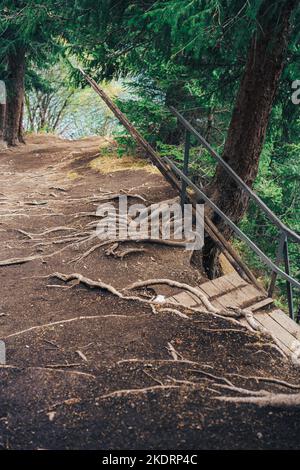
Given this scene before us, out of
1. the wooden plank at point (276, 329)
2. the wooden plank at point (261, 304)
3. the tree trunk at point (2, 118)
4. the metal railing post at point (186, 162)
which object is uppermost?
the tree trunk at point (2, 118)

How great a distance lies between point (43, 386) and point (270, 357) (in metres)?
1.89

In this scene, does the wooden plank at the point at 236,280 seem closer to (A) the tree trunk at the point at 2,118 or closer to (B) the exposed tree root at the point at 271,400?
(B) the exposed tree root at the point at 271,400

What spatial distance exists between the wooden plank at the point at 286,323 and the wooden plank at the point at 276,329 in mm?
42

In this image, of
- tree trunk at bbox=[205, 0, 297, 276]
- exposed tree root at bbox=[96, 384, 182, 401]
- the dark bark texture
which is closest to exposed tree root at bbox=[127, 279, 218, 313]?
exposed tree root at bbox=[96, 384, 182, 401]

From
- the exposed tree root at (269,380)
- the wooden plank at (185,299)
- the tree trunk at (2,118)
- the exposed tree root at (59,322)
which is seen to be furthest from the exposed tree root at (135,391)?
the tree trunk at (2,118)

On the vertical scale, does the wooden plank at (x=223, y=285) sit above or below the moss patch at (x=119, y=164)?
below

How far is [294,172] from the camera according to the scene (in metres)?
10.2

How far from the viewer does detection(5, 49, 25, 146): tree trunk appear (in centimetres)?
1340

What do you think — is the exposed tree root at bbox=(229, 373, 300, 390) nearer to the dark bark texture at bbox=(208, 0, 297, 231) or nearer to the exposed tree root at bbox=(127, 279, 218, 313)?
the exposed tree root at bbox=(127, 279, 218, 313)

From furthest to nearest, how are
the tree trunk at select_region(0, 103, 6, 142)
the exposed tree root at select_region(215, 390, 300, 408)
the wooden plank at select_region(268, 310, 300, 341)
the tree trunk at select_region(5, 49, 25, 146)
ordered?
the tree trunk at select_region(0, 103, 6, 142) → the tree trunk at select_region(5, 49, 25, 146) → the wooden plank at select_region(268, 310, 300, 341) → the exposed tree root at select_region(215, 390, 300, 408)

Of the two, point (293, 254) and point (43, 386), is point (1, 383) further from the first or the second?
point (293, 254)

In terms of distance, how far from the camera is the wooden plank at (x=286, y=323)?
407cm

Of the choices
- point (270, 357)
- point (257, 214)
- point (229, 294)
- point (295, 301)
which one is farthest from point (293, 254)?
point (270, 357)
